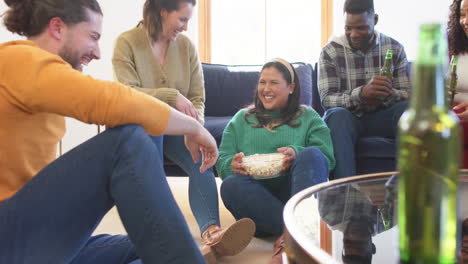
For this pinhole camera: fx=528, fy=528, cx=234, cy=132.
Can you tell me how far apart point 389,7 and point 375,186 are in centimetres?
311

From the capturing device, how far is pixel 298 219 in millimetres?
917

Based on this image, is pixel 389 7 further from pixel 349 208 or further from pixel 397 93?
pixel 349 208

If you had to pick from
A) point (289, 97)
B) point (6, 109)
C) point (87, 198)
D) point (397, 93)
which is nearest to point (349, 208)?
point (87, 198)

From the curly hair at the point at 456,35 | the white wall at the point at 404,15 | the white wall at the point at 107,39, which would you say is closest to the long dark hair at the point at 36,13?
the curly hair at the point at 456,35

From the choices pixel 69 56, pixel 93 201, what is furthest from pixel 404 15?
pixel 93 201

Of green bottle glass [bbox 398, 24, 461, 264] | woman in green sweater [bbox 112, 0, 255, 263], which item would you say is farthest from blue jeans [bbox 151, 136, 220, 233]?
green bottle glass [bbox 398, 24, 461, 264]

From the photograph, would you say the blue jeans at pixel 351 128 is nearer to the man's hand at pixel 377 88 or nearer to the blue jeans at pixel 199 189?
the man's hand at pixel 377 88

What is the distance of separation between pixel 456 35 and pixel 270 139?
986 mm

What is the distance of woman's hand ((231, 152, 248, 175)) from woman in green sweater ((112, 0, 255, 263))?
0.11 m

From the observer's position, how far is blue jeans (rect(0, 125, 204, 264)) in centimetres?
90

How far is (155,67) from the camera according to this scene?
207 centimetres

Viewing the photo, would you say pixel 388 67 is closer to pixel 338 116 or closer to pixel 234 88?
pixel 338 116

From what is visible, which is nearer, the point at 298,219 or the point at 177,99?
the point at 298,219

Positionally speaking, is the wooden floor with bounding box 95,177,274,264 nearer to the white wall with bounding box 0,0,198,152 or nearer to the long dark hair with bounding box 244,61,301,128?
the long dark hair with bounding box 244,61,301,128
